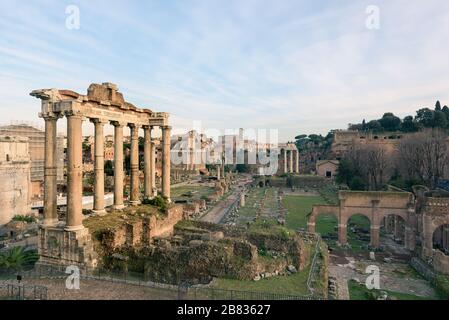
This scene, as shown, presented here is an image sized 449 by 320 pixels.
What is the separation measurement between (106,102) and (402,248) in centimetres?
2397

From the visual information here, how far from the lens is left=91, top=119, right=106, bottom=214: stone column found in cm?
1631

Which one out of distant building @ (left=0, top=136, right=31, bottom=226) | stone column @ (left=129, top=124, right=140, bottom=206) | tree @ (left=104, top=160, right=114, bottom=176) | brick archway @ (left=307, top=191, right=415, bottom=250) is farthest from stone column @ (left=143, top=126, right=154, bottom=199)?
tree @ (left=104, top=160, right=114, bottom=176)

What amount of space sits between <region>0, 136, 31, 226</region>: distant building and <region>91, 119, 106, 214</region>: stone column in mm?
18111

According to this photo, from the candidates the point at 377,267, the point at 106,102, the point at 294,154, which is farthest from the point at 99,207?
the point at 294,154

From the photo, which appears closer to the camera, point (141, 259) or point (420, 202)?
point (141, 259)

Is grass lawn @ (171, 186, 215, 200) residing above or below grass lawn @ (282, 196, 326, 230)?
above

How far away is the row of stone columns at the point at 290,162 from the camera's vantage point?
88250 millimetres

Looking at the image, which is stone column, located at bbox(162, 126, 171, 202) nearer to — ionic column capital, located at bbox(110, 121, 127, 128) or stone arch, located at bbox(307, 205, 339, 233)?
ionic column capital, located at bbox(110, 121, 127, 128)

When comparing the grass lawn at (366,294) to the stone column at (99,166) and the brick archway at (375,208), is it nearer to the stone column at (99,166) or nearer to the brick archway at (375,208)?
the brick archway at (375,208)

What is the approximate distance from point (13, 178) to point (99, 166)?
1986cm

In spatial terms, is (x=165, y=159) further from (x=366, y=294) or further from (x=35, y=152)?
(x=35, y=152)

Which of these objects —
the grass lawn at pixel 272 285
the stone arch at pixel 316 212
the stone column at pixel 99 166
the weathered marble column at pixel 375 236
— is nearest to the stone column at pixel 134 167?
the stone column at pixel 99 166
